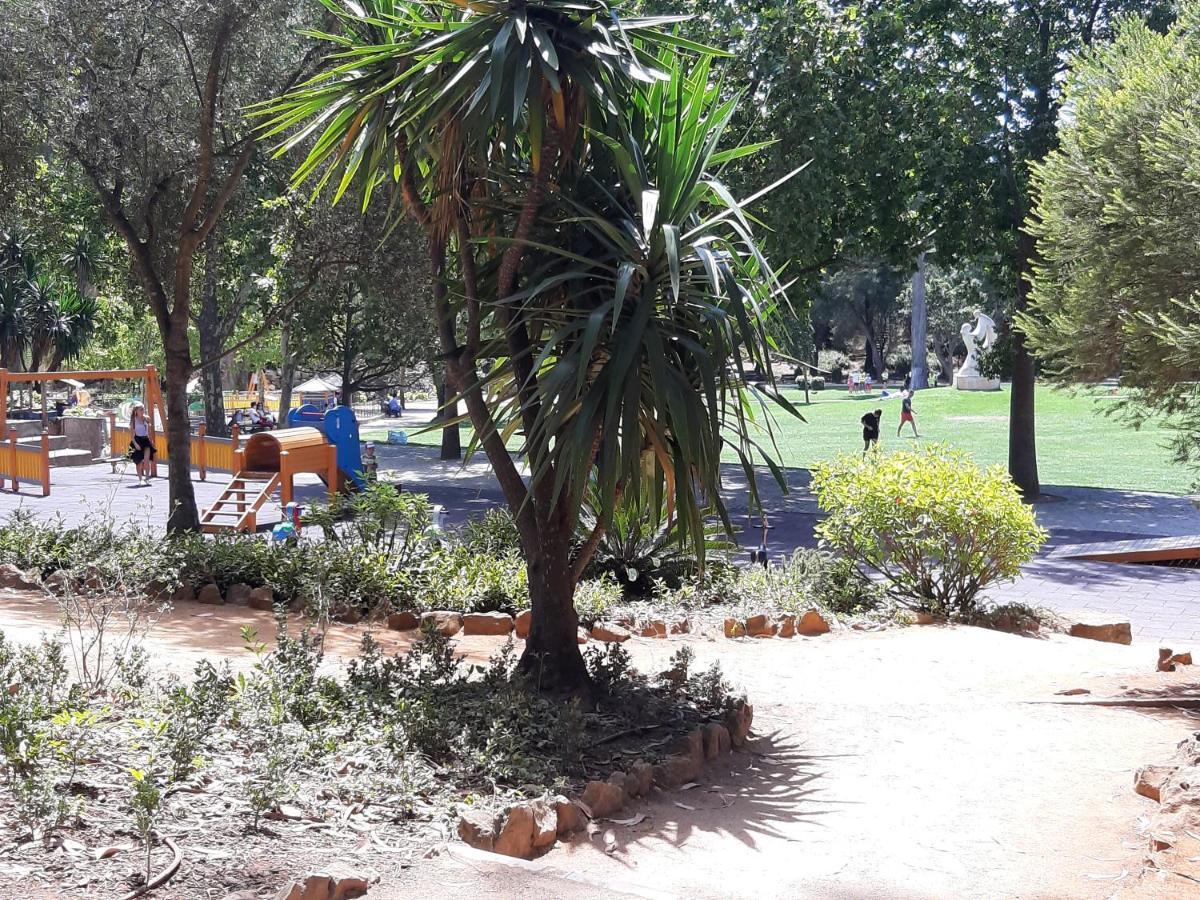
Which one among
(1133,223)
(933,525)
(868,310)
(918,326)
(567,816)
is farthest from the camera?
(868,310)

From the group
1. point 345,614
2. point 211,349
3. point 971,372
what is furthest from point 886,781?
point 971,372

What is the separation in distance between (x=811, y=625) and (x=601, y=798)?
16.3 feet

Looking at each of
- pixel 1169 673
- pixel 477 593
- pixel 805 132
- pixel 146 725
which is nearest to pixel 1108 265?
pixel 1169 673

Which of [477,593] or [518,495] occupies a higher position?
[518,495]

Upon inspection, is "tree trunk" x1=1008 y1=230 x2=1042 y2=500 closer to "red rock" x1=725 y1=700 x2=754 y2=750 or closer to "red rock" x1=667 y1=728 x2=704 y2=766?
"red rock" x1=725 y1=700 x2=754 y2=750

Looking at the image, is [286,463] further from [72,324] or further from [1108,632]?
[72,324]

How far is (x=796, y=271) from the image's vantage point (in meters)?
21.1

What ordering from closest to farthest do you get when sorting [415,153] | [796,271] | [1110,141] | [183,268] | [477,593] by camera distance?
1. [415,153]
2. [1110,141]
3. [477,593]
4. [183,268]
5. [796,271]

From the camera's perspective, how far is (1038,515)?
19469 mm

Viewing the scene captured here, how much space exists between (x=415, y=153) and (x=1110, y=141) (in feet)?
15.5

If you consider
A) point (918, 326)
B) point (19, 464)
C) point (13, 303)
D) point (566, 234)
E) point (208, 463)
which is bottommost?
point (208, 463)

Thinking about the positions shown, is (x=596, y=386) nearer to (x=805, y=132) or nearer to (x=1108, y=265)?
(x=1108, y=265)

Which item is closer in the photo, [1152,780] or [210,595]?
[1152,780]

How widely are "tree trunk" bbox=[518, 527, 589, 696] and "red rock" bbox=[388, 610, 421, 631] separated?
9.33 feet
